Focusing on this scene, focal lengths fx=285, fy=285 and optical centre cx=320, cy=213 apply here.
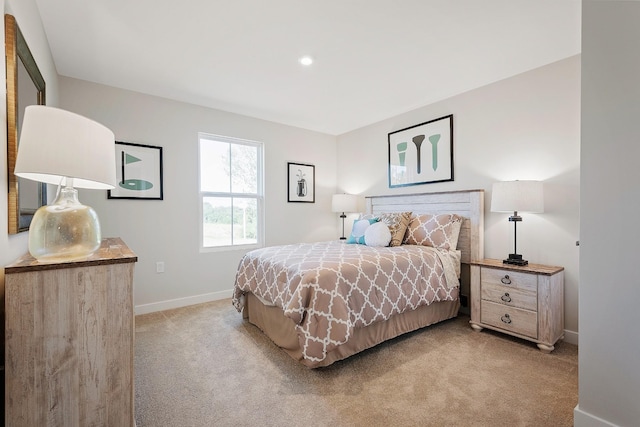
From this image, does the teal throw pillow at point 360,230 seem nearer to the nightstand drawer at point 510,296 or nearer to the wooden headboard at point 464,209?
the wooden headboard at point 464,209

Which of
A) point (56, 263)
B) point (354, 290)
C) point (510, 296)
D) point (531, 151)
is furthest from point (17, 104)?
point (531, 151)

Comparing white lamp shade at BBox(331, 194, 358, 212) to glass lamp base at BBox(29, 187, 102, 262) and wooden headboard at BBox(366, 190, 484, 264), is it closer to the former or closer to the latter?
wooden headboard at BBox(366, 190, 484, 264)

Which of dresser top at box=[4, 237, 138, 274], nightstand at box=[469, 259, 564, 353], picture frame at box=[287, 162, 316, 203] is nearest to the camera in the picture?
dresser top at box=[4, 237, 138, 274]

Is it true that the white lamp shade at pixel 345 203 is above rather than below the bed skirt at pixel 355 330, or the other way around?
above

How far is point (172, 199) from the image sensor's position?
11.0ft

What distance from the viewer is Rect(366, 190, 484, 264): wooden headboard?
115 inches

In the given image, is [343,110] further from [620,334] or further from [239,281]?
[620,334]

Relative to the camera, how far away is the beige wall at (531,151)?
243 cm

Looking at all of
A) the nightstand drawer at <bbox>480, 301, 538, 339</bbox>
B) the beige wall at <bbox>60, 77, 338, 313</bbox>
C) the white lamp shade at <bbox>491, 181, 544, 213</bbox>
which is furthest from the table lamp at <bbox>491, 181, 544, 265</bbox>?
the beige wall at <bbox>60, 77, 338, 313</bbox>

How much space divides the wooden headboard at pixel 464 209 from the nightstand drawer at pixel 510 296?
0.43 metres

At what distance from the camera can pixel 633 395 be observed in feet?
4.24

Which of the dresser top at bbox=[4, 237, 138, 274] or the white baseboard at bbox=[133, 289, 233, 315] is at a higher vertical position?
the dresser top at bbox=[4, 237, 138, 274]

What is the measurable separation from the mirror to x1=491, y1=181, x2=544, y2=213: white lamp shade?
3220 mm

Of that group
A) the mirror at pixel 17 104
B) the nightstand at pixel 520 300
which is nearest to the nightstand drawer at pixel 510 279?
the nightstand at pixel 520 300
